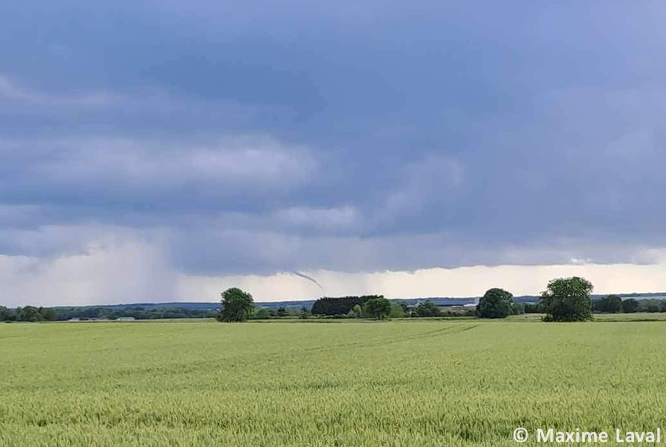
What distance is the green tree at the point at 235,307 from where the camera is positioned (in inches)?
5773

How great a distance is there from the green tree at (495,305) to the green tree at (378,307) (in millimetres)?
20169

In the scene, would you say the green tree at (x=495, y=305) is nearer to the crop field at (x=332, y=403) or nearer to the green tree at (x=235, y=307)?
the green tree at (x=235, y=307)

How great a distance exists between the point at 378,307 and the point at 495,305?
84.9ft

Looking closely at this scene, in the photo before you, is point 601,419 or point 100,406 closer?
point 601,419

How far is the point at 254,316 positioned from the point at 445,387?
138142 millimetres

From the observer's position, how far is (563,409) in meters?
13.4

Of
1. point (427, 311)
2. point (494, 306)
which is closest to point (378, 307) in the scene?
point (427, 311)

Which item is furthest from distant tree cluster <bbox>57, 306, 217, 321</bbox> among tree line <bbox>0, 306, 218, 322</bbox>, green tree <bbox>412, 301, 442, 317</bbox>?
green tree <bbox>412, 301, 442, 317</bbox>

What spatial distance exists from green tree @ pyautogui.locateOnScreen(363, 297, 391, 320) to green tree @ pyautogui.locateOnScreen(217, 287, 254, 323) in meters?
29.1

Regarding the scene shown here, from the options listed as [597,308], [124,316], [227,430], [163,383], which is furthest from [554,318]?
[227,430]

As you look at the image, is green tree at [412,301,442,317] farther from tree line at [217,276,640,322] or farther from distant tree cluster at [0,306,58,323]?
distant tree cluster at [0,306,58,323]

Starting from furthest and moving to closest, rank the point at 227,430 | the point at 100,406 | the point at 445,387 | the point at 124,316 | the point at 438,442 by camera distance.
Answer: the point at 124,316 < the point at 445,387 < the point at 100,406 < the point at 227,430 < the point at 438,442

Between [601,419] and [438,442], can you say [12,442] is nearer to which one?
[438,442]

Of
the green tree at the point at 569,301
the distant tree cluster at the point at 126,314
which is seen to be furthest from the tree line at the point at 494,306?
the distant tree cluster at the point at 126,314
